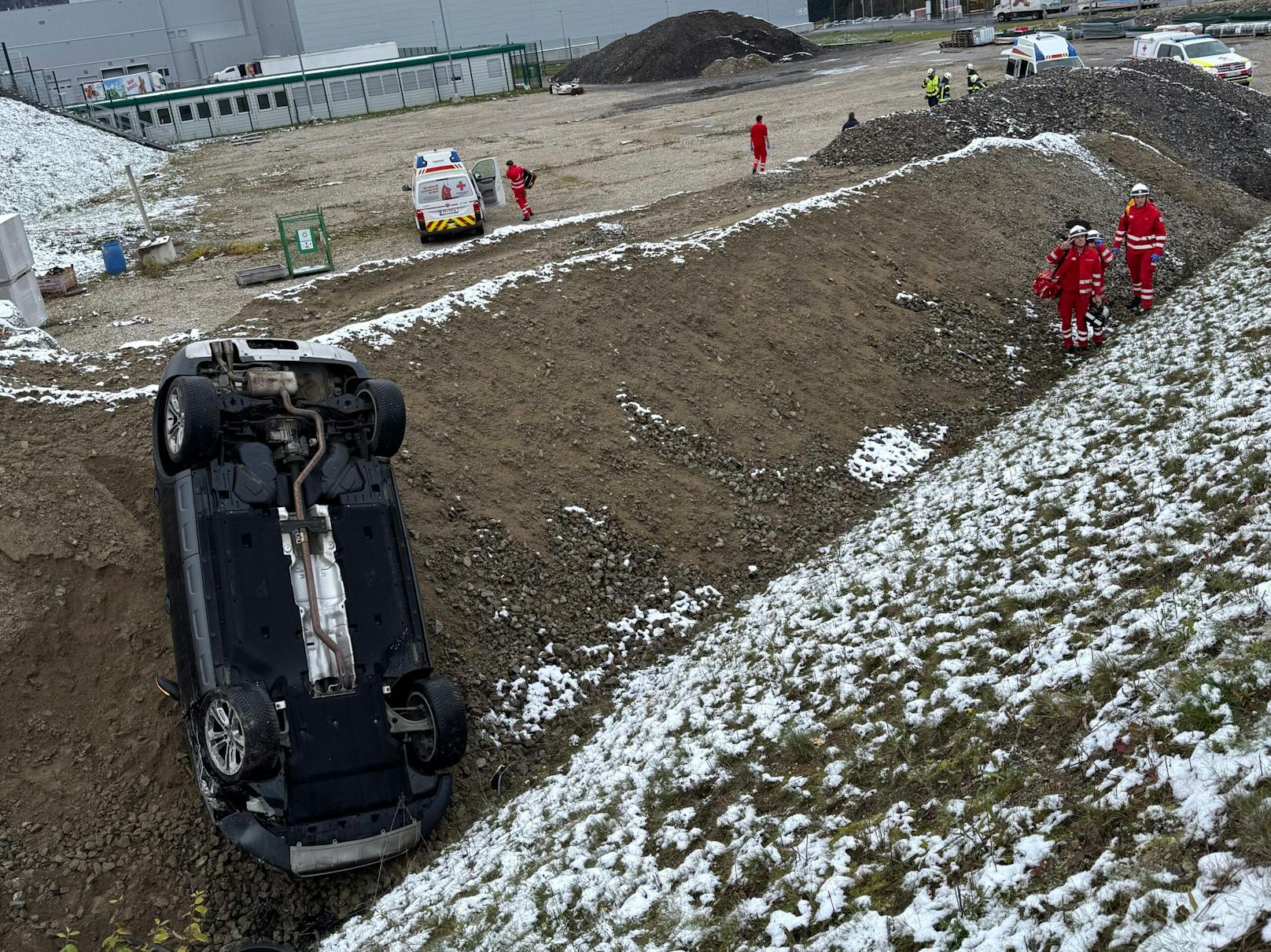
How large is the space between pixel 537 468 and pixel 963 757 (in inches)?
291

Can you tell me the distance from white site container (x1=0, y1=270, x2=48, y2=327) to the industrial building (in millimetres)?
71933

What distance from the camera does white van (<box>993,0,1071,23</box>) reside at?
220 ft

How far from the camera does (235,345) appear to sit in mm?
9188

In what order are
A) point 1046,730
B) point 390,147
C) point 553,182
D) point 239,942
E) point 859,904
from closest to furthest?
1. point 859,904
2. point 1046,730
3. point 239,942
4. point 553,182
5. point 390,147

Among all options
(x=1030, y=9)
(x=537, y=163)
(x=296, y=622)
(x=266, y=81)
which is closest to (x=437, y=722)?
(x=296, y=622)

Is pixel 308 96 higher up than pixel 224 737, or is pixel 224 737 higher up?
pixel 308 96

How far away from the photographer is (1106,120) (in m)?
29.1

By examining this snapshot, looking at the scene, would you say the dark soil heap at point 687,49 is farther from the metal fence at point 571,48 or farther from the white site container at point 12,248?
the white site container at point 12,248

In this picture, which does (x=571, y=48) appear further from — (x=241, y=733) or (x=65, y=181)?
(x=241, y=733)

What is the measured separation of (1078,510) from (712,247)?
10060mm

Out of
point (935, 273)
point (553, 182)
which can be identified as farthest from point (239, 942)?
point (553, 182)

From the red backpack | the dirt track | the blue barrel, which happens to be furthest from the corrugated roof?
the red backpack

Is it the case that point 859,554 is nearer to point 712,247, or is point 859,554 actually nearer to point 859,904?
point 859,904

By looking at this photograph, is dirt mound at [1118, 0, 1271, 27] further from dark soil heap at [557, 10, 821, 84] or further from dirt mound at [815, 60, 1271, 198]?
dirt mound at [815, 60, 1271, 198]
